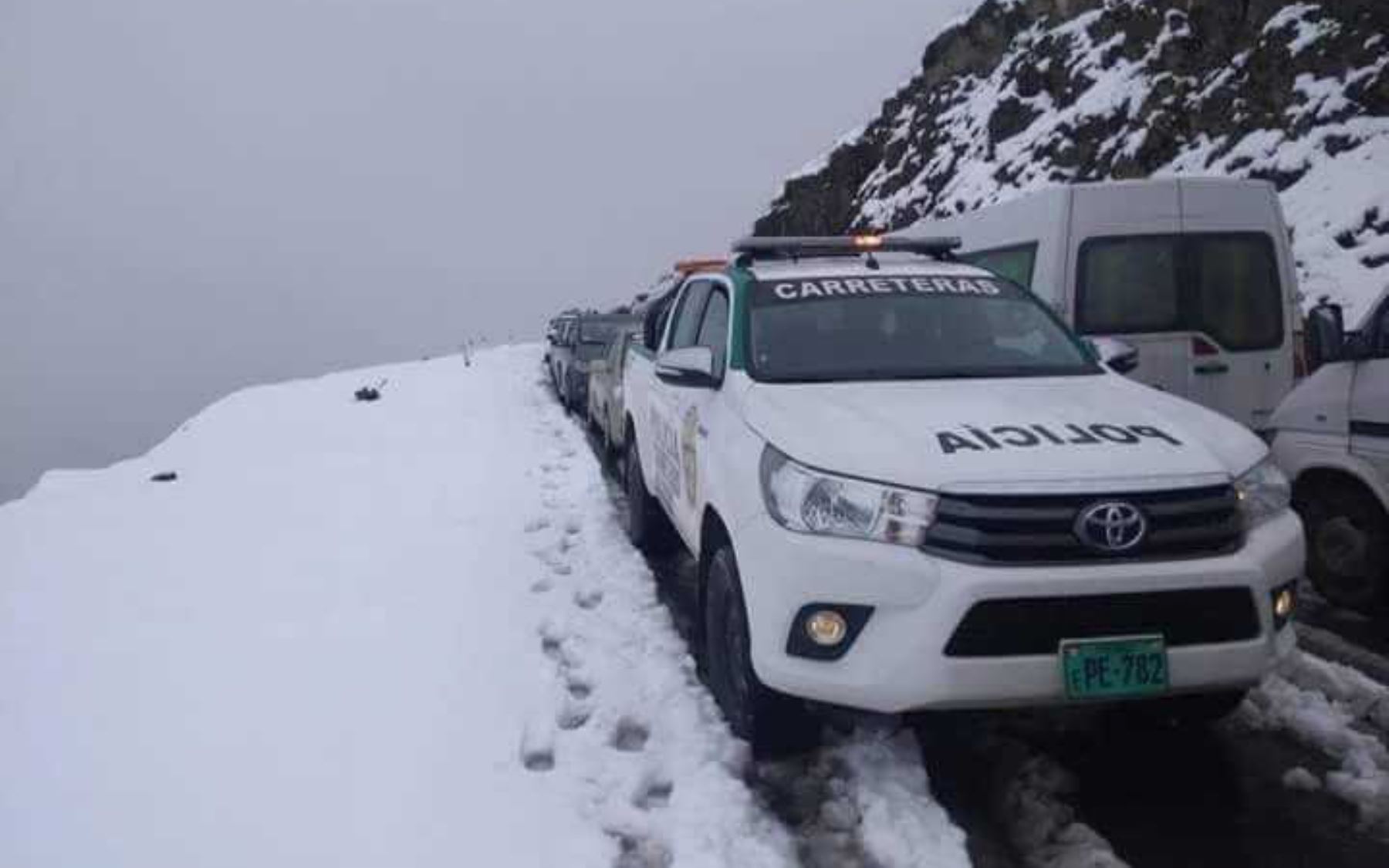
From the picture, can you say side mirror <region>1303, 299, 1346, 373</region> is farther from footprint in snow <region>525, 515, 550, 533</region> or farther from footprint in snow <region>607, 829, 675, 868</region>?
footprint in snow <region>525, 515, 550, 533</region>

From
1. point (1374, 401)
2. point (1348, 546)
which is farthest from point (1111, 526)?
point (1348, 546)

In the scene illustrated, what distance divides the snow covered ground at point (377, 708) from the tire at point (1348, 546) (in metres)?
2.82

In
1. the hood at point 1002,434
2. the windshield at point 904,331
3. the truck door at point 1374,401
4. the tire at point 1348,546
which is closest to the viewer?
the hood at point 1002,434

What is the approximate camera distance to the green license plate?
10.1 ft

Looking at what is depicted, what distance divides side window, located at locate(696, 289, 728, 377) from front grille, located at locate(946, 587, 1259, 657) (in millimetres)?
1832

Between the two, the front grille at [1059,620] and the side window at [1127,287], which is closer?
the front grille at [1059,620]

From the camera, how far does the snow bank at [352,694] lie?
11.1 feet

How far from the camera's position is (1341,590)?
5277mm

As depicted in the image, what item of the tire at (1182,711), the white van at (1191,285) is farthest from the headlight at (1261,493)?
the white van at (1191,285)

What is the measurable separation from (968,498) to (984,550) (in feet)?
0.55

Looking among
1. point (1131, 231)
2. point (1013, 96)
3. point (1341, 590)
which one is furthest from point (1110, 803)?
point (1013, 96)

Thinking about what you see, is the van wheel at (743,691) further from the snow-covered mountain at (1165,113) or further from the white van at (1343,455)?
the snow-covered mountain at (1165,113)

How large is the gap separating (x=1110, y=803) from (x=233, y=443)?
12.9 meters

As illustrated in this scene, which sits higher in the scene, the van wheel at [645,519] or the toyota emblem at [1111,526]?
the toyota emblem at [1111,526]
